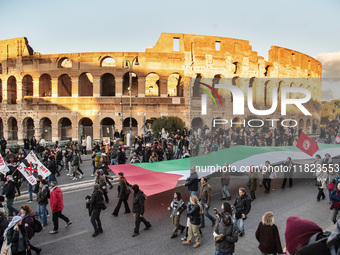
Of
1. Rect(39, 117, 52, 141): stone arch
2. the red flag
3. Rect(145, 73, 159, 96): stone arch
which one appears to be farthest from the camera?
Rect(145, 73, 159, 96): stone arch

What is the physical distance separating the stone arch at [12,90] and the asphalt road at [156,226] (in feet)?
103

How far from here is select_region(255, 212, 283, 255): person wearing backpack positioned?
16.7ft

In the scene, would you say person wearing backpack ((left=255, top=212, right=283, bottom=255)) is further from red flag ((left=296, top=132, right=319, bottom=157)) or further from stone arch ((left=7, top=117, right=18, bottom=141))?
stone arch ((left=7, top=117, right=18, bottom=141))

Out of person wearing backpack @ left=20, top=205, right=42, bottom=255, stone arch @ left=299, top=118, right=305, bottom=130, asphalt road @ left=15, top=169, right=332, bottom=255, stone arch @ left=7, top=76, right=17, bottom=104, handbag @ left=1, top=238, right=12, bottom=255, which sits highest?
stone arch @ left=7, top=76, right=17, bottom=104

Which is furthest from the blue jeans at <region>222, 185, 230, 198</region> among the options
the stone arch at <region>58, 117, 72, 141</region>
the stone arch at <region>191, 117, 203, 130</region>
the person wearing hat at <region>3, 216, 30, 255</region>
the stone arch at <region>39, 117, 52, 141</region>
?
the stone arch at <region>39, 117, 52, 141</region>

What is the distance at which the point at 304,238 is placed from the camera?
2.96 metres

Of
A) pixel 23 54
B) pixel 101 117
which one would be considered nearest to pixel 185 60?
pixel 101 117

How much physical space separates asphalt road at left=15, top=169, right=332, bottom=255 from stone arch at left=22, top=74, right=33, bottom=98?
29736mm

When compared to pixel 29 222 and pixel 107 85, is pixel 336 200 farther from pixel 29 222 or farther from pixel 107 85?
pixel 107 85

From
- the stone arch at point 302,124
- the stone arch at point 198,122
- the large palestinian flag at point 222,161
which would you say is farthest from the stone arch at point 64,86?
the stone arch at point 302,124

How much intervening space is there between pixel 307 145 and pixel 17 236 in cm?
1025

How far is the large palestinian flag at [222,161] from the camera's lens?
10.3 metres

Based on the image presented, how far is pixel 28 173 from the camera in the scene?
401 inches

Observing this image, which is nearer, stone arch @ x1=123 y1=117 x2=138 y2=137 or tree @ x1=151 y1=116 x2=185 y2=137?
tree @ x1=151 y1=116 x2=185 y2=137
